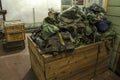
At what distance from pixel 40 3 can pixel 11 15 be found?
1.33 meters

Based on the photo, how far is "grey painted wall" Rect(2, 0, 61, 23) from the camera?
4955mm

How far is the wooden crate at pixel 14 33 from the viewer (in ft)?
10.9

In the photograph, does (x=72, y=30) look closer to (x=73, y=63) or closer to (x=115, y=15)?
(x=73, y=63)

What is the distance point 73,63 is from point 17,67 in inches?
54.6

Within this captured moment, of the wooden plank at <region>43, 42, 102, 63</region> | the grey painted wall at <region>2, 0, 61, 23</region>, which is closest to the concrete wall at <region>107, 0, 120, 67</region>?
the wooden plank at <region>43, 42, 102, 63</region>

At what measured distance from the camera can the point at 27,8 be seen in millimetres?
5301

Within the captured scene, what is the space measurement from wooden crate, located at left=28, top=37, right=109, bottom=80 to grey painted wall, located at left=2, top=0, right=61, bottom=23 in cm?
354

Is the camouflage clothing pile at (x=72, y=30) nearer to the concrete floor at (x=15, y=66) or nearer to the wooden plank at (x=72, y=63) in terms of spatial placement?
the wooden plank at (x=72, y=63)

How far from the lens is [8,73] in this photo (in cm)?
249

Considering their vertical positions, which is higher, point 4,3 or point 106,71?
point 4,3

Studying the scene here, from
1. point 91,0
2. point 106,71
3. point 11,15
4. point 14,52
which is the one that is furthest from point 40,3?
point 106,71

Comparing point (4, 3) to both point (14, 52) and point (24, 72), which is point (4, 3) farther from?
point (24, 72)

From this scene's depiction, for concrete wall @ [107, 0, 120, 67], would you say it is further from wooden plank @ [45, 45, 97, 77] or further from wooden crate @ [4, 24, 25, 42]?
wooden crate @ [4, 24, 25, 42]

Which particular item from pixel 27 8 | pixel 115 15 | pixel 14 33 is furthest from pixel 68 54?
pixel 27 8
